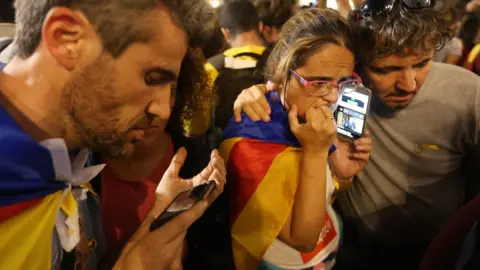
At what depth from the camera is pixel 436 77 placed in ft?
5.05

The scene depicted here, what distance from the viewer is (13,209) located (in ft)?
2.46

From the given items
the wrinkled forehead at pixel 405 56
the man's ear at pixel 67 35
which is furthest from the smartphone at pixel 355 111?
the man's ear at pixel 67 35

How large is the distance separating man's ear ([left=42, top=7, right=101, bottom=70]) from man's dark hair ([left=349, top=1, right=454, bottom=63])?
3.23ft

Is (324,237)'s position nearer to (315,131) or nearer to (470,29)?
(315,131)

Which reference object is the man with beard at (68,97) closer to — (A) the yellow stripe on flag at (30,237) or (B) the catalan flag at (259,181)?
(A) the yellow stripe on flag at (30,237)

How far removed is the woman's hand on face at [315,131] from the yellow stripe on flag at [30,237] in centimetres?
68

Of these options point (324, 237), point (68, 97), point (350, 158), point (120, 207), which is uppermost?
point (68, 97)

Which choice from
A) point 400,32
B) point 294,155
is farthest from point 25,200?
point 400,32

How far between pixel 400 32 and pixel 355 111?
0.30m

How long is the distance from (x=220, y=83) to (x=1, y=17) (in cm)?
109

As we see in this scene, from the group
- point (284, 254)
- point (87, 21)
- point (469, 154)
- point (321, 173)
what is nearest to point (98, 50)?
point (87, 21)

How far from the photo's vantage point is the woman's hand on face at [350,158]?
142 cm

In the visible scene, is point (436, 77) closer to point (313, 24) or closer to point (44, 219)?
point (313, 24)

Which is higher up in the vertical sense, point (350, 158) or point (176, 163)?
point (176, 163)
